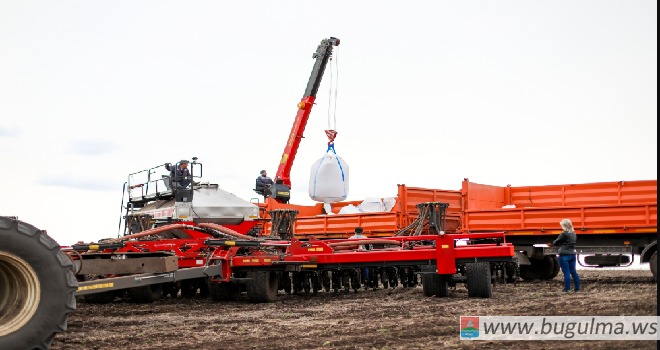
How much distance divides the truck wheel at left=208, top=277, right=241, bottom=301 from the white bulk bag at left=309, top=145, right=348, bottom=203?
479cm

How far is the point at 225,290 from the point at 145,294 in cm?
143

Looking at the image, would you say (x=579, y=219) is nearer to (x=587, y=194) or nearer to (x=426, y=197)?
(x=587, y=194)

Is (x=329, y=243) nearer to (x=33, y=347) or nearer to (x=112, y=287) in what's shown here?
(x=112, y=287)

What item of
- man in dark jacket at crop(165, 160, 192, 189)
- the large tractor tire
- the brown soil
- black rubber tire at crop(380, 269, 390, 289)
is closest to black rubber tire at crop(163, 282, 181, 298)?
the brown soil

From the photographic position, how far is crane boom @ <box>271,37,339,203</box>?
18812mm

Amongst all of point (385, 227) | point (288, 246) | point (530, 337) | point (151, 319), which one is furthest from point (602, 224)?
point (151, 319)

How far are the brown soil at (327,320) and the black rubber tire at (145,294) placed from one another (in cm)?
16

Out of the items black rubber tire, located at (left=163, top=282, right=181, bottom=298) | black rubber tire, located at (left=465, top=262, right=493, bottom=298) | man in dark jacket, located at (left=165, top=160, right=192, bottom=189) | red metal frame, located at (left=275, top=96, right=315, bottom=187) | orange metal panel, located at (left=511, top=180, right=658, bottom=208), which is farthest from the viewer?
red metal frame, located at (left=275, top=96, right=315, bottom=187)

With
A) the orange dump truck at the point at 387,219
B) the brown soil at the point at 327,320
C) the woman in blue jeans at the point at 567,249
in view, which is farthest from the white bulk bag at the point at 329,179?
the woman in blue jeans at the point at 567,249

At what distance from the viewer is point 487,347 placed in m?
5.32

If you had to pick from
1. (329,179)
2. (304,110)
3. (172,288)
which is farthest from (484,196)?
(172,288)

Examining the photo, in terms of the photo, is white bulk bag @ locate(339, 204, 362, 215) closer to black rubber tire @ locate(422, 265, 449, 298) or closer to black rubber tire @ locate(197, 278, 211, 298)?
black rubber tire @ locate(197, 278, 211, 298)

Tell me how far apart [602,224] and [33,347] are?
11.2 m

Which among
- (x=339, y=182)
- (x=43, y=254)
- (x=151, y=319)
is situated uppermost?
(x=339, y=182)
